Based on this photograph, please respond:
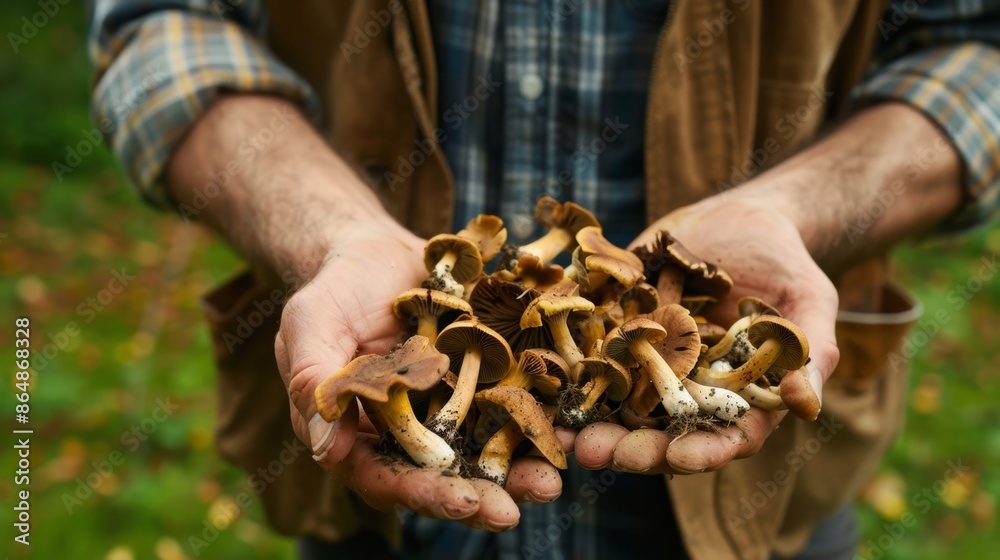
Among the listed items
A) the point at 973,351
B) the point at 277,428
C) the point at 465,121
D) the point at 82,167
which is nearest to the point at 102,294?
the point at 82,167

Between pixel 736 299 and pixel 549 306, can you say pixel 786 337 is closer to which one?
pixel 736 299

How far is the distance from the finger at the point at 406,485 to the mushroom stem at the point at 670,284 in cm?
89

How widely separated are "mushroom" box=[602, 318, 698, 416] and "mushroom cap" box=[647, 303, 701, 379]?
25 mm

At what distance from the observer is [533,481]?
6.52 feet

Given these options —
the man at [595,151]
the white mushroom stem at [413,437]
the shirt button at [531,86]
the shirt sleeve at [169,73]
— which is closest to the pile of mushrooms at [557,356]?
the white mushroom stem at [413,437]

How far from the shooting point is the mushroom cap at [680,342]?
2219 mm

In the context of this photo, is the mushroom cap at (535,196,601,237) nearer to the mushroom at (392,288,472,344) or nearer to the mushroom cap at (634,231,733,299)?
the mushroom cap at (634,231,733,299)

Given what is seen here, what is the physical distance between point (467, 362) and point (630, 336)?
0.42m

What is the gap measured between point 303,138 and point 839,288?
1945mm

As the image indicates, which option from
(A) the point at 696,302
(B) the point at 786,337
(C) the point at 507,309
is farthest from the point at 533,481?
(A) the point at 696,302

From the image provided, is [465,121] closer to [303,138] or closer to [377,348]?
[303,138]

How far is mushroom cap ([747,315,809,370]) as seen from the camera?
2072mm

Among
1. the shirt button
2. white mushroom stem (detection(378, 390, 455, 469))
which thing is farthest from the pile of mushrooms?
the shirt button

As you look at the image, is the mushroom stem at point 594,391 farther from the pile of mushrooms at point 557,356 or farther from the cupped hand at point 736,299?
the cupped hand at point 736,299
